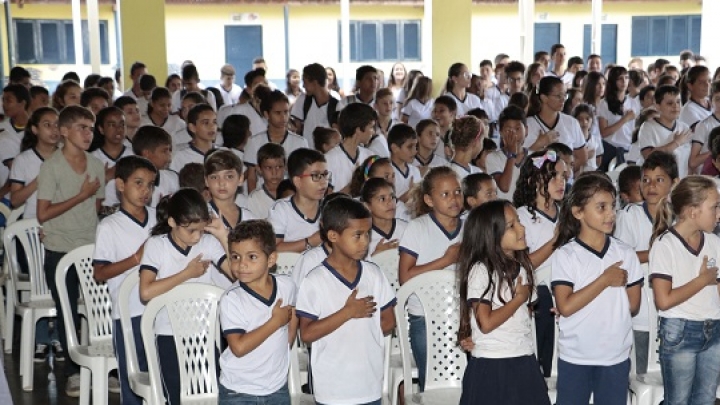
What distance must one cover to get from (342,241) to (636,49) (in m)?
18.4

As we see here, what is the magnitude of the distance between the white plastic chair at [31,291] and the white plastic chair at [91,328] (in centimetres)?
73

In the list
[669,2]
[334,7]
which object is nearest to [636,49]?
[669,2]

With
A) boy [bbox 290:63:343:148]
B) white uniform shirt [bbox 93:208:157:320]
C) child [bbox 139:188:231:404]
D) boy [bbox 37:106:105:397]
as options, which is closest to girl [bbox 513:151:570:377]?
child [bbox 139:188:231:404]

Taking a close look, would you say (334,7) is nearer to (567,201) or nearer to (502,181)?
(502,181)

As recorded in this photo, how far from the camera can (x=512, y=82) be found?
10969 millimetres

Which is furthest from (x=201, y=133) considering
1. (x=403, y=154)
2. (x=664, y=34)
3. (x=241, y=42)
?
(x=664, y=34)

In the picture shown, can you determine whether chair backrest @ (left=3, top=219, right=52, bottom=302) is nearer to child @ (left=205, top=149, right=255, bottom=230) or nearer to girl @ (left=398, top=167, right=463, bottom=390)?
child @ (left=205, top=149, right=255, bottom=230)

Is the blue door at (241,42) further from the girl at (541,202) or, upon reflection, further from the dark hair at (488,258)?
the dark hair at (488,258)

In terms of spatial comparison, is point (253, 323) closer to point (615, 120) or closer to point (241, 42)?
point (615, 120)

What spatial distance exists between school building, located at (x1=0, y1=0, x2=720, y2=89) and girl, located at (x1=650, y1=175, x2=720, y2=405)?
15758 mm

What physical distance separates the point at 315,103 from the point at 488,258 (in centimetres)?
504

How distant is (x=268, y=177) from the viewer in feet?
19.3

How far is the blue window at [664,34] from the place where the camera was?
69.1ft

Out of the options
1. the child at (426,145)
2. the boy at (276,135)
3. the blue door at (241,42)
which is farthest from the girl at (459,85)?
the blue door at (241,42)
